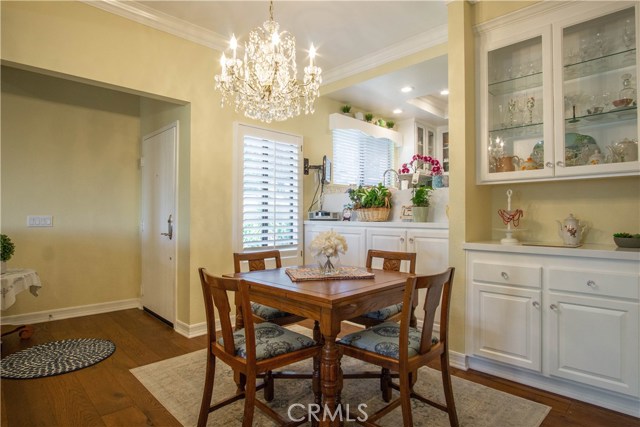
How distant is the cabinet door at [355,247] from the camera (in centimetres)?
363

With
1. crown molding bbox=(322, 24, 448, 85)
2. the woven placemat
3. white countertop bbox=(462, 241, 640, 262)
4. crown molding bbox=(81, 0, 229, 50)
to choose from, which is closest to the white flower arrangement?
the woven placemat

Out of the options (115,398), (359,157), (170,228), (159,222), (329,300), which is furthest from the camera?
(359,157)

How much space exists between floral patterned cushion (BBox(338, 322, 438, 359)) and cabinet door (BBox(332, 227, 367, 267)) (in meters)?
1.60

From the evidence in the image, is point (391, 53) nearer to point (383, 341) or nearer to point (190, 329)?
point (383, 341)

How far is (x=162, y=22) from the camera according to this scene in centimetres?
315

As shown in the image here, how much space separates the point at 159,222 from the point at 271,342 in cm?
264

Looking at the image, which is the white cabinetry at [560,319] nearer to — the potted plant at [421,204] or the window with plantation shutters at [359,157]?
the potted plant at [421,204]

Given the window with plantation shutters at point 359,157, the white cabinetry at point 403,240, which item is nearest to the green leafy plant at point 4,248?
the white cabinetry at point 403,240

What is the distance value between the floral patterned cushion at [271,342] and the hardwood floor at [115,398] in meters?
0.67

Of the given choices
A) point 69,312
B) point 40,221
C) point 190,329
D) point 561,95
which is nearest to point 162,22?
point 40,221

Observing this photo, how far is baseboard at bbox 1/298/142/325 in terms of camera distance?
360 centimetres

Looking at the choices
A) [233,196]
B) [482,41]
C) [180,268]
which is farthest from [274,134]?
[482,41]

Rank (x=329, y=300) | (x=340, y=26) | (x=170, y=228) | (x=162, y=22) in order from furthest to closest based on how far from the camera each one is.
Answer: (x=170, y=228) → (x=340, y=26) → (x=162, y=22) → (x=329, y=300)

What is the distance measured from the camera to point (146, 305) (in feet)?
13.5
